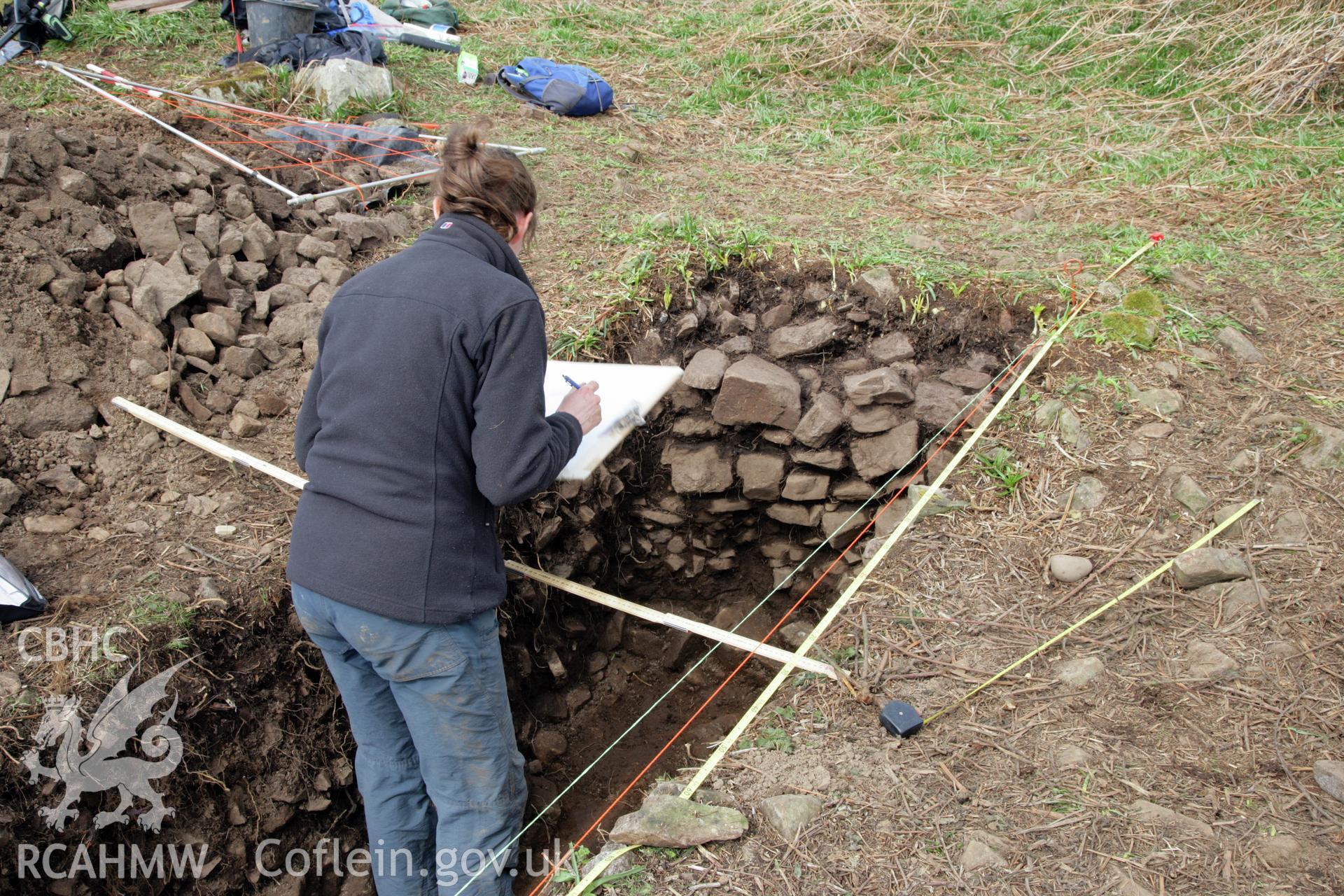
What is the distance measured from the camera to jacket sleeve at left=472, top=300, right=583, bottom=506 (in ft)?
6.98

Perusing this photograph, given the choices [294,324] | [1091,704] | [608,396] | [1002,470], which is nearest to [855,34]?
[1002,470]

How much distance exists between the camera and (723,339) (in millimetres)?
4512

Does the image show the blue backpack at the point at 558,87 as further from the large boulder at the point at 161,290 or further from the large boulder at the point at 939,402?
the large boulder at the point at 939,402

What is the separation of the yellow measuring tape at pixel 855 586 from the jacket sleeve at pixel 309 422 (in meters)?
1.32

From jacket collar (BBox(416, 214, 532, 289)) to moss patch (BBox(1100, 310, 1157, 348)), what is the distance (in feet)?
9.73

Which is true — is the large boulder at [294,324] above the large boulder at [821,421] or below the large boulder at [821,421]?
above

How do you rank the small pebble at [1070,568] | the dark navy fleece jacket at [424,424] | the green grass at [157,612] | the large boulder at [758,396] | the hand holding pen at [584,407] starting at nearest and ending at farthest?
the dark navy fleece jacket at [424,424] → the hand holding pen at [584,407] → the green grass at [157,612] → the small pebble at [1070,568] → the large boulder at [758,396]

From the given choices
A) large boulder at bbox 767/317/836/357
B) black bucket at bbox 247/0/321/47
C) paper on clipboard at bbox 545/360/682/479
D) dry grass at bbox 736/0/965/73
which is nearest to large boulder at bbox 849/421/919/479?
large boulder at bbox 767/317/836/357

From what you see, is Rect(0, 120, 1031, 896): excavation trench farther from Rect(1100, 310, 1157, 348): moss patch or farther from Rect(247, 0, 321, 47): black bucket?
Rect(247, 0, 321, 47): black bucket

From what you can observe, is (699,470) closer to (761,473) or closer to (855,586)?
(761,473)

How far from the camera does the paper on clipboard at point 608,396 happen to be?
2.80 meters

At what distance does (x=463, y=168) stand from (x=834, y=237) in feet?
9.97

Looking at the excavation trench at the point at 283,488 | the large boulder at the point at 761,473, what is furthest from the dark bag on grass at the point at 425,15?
the large boulder at the point at 761,473

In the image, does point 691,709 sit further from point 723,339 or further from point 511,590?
point 723,339
